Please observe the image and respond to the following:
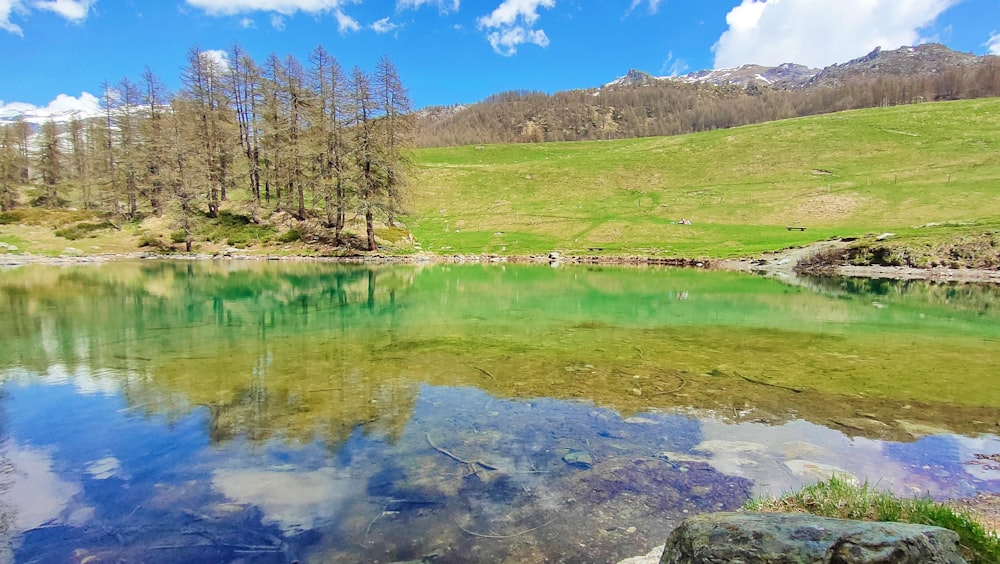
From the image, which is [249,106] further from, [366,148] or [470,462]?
[470,462]

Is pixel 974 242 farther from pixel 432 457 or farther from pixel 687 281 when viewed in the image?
pixel 432 457

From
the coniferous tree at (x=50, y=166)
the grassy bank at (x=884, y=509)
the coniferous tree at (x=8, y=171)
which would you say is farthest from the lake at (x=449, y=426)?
the coniferous tree at (x=50, y=166)

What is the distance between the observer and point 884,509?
4.68 meters

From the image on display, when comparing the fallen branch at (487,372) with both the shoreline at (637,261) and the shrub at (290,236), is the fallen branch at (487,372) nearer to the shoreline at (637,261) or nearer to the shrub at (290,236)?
the shoreline at (637,261)

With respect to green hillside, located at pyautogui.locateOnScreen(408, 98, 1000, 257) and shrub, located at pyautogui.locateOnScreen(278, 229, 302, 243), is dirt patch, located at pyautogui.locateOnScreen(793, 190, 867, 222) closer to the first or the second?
green hillside, located at pyautogui.locateOnScreen(408, 98, 1000, 257)

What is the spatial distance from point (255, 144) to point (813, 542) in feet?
200

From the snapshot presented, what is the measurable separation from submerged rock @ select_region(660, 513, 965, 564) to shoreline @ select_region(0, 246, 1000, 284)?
35371 millimetres

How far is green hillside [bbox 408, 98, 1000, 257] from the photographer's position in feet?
167

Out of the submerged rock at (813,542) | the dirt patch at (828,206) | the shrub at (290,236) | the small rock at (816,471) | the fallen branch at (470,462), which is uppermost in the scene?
the dirt patch at (828,206)

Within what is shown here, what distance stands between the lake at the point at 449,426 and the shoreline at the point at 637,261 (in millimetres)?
18561

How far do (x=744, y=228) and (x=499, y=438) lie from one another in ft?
177

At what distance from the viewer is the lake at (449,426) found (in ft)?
17.8

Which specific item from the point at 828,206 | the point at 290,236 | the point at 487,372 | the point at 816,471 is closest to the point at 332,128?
the point at 290,236

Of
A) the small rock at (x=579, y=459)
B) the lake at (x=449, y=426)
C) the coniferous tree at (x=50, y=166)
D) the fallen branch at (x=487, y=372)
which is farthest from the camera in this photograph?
the coniferous tree at (x=50, y=166)
